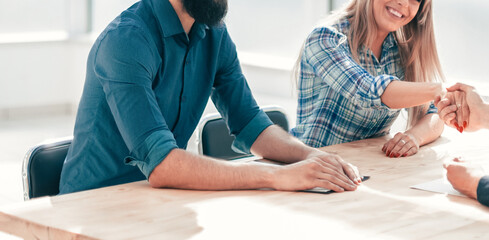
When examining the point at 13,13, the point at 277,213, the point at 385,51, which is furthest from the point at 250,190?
the point at 13,13

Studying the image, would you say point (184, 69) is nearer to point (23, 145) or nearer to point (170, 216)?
point (170, 216)

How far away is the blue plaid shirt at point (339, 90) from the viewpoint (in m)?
2.55

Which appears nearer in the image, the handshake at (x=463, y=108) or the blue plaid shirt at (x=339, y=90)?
the handshake at (x=463, y=108)

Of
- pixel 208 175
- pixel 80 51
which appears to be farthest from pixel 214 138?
pixel 80 51

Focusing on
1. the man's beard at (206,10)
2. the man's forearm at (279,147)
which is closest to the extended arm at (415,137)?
the man's forearm at (279,147)

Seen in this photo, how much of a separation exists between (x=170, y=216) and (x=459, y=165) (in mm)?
815

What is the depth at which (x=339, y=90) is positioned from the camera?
2594 mm

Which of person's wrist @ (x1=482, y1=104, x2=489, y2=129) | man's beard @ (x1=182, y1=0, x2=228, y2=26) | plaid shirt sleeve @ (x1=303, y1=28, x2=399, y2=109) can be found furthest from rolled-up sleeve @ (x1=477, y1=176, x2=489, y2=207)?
man's beard @ (x1=182, y1=0, x2=228, y2=26)

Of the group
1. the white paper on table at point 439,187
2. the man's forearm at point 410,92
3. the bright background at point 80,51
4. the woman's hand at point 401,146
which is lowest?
the bright background at point 80,51

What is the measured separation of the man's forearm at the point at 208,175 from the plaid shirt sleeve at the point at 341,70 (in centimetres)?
73

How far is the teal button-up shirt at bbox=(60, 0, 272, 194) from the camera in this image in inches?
77.0

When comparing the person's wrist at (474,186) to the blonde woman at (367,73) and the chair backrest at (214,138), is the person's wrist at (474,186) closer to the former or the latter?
the blonde woman at (367,73)

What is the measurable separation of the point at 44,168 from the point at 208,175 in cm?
58

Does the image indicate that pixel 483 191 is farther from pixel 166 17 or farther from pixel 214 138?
pixel 214 138
